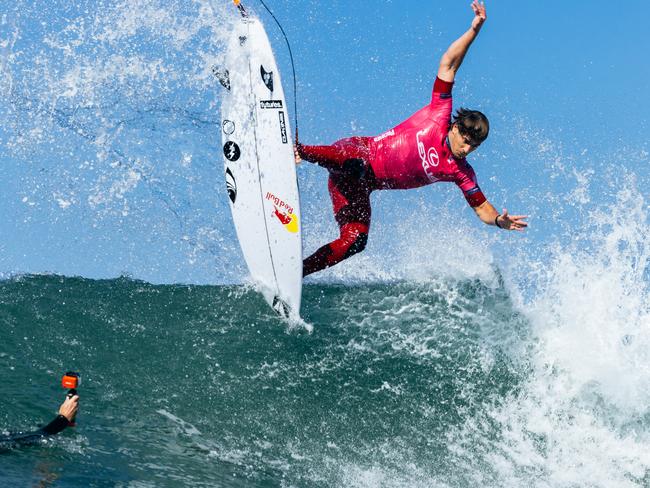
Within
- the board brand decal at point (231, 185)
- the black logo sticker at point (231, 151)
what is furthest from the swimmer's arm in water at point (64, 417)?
the black logo sticker at point (231, 151)

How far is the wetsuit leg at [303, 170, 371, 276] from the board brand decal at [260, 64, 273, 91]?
106cm

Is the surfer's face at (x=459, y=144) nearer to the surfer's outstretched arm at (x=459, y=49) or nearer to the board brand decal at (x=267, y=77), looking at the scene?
the surfer's outstretched arm at (x=459, y=49)

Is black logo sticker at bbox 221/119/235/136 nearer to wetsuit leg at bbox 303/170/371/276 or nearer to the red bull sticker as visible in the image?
the red bull sticker

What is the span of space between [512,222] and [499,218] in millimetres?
125

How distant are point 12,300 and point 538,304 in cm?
602

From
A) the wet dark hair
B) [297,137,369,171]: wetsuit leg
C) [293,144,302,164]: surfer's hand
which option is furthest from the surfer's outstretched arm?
[293,144,302,164]: surfer's hand

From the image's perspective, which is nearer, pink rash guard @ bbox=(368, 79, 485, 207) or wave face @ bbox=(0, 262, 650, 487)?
wave face @ bbox=(0, 262, 650, 487)

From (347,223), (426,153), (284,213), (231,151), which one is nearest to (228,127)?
(231,151)

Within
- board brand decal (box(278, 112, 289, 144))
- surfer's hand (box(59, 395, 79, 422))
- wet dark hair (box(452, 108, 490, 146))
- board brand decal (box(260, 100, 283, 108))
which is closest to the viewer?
surfer's hand (box(59, 395, 79, 422))

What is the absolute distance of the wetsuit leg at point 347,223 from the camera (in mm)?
7816

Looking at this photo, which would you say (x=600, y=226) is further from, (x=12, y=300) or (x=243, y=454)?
(x=12, y=300)

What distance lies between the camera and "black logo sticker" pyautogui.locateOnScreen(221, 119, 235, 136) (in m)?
8.25

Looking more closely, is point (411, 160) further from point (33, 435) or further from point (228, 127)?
point (33, 435)

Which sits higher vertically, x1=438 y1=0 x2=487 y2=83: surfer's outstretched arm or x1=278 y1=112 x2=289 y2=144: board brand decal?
x1=438 y1=0 x2=487 y2=83: surfer's outstretched arm
